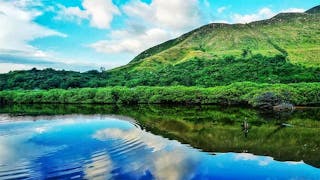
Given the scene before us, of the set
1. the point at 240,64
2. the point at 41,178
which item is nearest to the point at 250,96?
the point at 240,64

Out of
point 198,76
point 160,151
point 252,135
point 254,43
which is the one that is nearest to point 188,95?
point 198,76

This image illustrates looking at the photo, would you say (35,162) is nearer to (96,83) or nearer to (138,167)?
(138,167)

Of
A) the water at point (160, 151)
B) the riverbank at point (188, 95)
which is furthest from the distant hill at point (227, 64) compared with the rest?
the water at point (160, 151)

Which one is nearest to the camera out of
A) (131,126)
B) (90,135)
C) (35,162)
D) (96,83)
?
(35,162)

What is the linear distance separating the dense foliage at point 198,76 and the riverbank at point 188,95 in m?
12.5

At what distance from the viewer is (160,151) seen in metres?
32.0

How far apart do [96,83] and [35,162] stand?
9971 cm

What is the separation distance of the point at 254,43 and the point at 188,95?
87594 mm

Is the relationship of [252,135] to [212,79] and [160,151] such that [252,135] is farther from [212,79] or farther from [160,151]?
[212,79]

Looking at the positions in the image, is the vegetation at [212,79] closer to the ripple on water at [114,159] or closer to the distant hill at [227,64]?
the distant hill at [227,64]

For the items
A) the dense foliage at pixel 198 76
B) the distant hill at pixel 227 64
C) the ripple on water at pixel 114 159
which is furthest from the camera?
the distant hill at pixel 227 64

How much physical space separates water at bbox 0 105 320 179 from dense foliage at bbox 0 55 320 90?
53.5 metres

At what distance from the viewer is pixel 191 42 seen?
196375mm

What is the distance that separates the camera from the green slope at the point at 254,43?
14804cm
